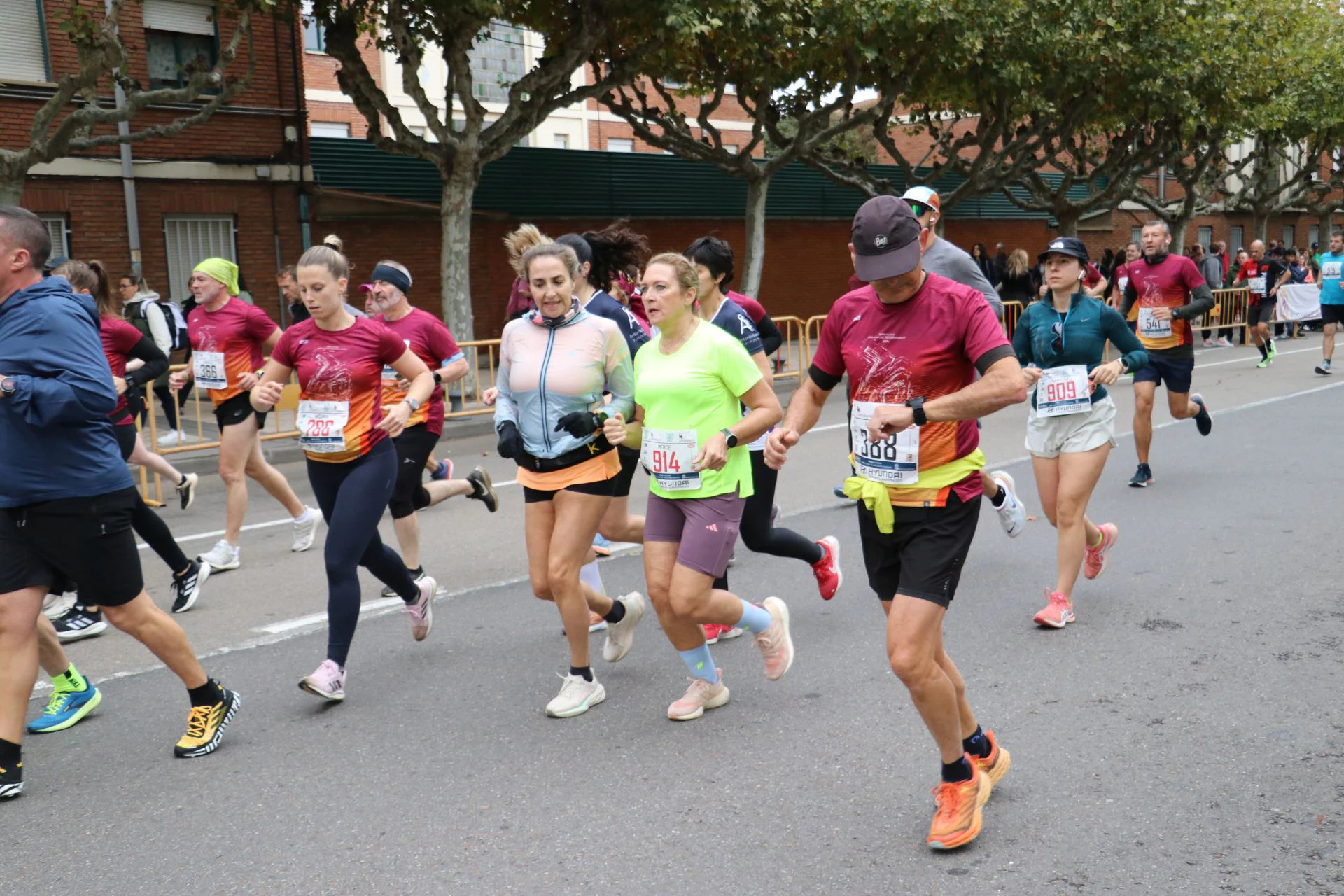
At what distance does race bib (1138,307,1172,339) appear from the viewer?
962 centimetres

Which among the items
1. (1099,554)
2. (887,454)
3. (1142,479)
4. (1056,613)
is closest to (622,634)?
(1056,613)

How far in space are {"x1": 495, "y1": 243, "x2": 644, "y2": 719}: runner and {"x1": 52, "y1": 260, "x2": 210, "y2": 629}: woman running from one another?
240 centimetres

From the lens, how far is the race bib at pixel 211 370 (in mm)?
7926

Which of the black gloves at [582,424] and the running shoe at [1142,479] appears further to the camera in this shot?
the running shoe at [1142,479]

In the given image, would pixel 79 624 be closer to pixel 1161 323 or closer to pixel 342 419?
pixel 342 419

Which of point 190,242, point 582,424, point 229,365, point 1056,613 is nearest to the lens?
point 582,424

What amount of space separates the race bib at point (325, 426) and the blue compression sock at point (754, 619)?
1757 mm

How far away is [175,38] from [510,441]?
16551 millimetres

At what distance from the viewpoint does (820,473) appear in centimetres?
1087

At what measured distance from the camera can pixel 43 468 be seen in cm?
425

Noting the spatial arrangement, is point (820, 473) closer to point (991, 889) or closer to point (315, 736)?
point (315, 736)

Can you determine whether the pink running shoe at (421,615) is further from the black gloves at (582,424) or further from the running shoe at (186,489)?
the running shoe at (186,489)

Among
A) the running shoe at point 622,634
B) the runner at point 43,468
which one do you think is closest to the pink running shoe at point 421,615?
the running shoe at point 622,634

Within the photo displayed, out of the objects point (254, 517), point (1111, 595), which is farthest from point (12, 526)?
point (254, 517)
